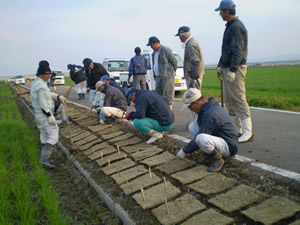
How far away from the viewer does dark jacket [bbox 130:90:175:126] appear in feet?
13.9

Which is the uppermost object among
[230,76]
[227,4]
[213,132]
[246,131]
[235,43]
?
[227,4]

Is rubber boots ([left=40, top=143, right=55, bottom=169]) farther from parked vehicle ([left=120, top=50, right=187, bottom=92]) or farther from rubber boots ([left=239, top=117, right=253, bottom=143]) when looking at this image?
parked vehicle ([left=120, top=50, right=187, bottom=92])

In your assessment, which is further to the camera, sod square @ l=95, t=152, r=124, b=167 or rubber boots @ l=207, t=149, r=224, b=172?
sod square @ l=95, t=152, r=124, b=167

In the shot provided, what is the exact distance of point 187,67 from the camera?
4.79 m

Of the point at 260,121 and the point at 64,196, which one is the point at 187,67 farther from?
the point at 64,196

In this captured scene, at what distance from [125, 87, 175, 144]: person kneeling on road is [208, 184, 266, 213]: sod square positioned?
2.05 meters

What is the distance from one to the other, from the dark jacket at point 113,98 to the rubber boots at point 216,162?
11.5ft

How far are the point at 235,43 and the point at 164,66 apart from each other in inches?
85.3

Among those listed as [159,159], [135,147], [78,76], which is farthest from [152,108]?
[78,76]

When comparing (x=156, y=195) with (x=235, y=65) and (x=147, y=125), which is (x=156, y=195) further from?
(x=235, y=65)

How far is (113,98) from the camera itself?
20.0 ft

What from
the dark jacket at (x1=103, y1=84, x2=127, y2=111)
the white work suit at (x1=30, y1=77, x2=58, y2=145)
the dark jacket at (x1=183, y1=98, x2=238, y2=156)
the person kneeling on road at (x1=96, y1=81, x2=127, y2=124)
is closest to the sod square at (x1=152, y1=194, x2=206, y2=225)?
the dark jacket at (x1=183, y1=98, x2=238, y2=156)

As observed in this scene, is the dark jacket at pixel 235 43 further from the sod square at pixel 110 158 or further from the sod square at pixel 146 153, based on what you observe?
the sod square at pixel 110 158

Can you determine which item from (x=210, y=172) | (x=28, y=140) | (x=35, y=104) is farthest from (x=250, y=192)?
(x=28, y=140)
